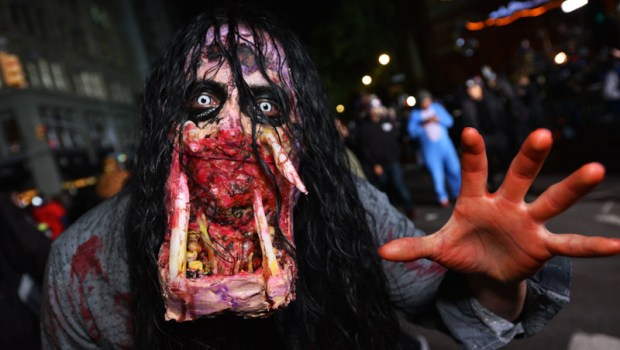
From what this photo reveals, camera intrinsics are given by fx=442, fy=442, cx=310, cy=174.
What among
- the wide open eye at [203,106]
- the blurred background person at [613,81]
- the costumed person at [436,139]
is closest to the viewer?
the wide open eye at [203,106]

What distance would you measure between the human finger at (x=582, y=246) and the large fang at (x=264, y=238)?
67 cm

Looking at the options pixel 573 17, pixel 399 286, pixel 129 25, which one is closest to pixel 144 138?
pixel 399 286

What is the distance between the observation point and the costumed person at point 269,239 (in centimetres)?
109

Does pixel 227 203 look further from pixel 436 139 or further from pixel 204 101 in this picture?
pixel 436 139

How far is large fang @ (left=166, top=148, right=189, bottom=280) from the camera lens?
1.07 m

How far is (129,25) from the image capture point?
49.3 metres

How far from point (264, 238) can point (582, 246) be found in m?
0.74

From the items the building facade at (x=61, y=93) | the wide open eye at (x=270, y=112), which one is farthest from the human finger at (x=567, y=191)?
the building facade at (x=61, y=93)

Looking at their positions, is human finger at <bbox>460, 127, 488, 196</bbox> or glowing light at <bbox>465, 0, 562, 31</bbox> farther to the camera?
glowing light at <bbox>465, 0, 562, 31</bbox>

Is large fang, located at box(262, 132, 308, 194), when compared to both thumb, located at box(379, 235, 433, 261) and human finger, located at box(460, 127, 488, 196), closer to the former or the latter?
thumb, located at box(379, 235, 433, 261)

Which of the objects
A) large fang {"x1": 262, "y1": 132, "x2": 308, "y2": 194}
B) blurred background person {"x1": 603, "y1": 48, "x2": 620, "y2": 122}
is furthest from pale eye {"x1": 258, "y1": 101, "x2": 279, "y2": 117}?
blurred background person {"x1": 603, "y1": 48, "x2": 620, "y2": 122}

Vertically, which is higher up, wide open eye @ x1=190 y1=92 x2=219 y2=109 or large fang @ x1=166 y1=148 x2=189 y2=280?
wide open eye @ x1=190 y1=92 x2=219 y2=109

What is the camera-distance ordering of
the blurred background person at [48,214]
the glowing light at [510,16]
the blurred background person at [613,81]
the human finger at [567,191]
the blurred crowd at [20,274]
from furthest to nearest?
the glowing light at [510,16]
the blurred background person at [613,81]
the blurred background person at [48,214]
the blurred crowd at [20,274]
the human finger at [567,191]

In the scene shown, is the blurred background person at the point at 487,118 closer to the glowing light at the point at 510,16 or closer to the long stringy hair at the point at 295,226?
the long stringy hair at the point at 295,226
